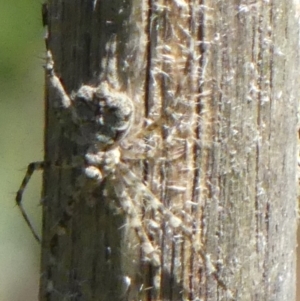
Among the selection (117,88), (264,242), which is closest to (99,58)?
(117,88)

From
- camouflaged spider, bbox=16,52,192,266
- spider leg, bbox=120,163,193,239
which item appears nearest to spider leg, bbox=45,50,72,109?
camouflaged spider, bbox=16,52,192,266

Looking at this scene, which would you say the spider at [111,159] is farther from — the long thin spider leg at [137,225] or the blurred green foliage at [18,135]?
the blurred green foliage at [18,135]

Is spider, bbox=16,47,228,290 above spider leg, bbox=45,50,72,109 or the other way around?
the other way around

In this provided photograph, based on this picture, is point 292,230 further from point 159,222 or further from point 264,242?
point 159,222

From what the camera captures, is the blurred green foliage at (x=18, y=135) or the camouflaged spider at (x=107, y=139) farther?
the blurred green foliage at (x=18, y=135)

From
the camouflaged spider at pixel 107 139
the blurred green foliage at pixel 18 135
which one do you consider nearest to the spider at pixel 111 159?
the camouflaged spider at pixel 107 139

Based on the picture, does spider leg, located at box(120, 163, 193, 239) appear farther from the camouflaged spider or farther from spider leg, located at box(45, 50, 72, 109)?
spider leg, located at box(45, 50, 72, 109)
